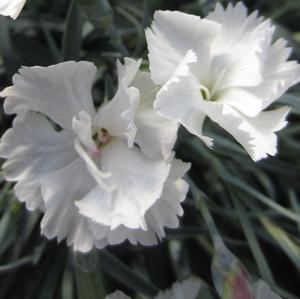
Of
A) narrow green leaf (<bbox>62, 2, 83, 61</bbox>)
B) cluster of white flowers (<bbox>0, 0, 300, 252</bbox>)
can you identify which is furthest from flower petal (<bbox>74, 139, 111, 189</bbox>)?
narrow green leaf (<bbox>62, 2, 83, 61</bbox>)

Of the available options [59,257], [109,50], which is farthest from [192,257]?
[109,50]

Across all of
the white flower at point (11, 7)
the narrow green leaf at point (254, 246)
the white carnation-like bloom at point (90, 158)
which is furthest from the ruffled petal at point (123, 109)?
the narrow green leaf at point (254, 246)

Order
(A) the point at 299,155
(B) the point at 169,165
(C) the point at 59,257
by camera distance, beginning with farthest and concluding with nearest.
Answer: (A) the point at 299,155
(C) the point at 59,257
(B) the point at 169,165

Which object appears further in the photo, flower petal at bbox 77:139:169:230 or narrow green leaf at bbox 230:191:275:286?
narrow green leaf at bbox 230:191:275:286

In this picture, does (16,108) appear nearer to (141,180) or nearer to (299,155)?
(141,180)

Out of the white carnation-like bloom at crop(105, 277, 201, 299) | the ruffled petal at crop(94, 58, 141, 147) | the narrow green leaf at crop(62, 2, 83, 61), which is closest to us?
the ruffled petal at crop(94, 58, 141, 147)

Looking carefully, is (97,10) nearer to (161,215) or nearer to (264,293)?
(161,215)

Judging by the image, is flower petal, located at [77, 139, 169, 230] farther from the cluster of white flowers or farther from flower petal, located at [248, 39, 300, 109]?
flower petal, located at [248, 39, 300, 109]

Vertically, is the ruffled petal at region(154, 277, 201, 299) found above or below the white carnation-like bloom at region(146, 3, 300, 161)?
below
